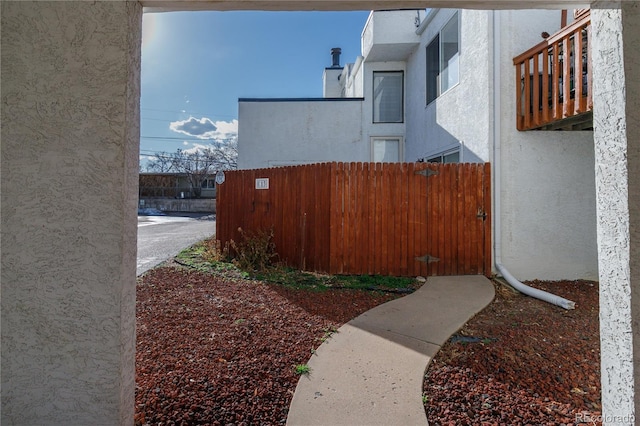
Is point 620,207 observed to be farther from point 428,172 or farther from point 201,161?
point 201,161

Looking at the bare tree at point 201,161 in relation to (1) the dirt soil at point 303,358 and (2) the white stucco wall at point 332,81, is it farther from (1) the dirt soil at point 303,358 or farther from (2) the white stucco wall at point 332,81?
(1) the dirt soil at point 303,358

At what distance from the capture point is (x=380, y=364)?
2.72m

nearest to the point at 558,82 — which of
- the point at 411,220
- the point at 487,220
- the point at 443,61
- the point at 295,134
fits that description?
the point at 487,220

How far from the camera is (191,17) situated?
3984mm

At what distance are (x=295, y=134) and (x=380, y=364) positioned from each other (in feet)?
26.2

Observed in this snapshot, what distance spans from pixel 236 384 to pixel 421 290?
3309 millimetres

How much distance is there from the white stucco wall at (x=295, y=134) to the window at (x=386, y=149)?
24cm

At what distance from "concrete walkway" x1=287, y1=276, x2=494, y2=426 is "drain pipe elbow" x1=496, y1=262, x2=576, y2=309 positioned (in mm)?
736

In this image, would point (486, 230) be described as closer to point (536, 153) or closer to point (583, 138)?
point (536, 153)

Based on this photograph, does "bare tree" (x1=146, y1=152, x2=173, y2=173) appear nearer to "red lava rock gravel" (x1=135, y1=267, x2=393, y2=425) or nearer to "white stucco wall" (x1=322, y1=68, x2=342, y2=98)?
"white stucco wall" (x1=322, y1=68, x2=342, y2=98)

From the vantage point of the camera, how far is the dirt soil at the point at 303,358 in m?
2.13

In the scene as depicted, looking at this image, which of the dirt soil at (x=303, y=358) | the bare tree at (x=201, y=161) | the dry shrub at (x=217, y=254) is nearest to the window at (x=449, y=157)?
the dirt soil at (x=303, y=358)

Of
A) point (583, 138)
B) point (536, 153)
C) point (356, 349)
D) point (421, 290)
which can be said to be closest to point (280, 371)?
point (356, 349)

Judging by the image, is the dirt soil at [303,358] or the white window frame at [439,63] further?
the white window frame at [439,63]
